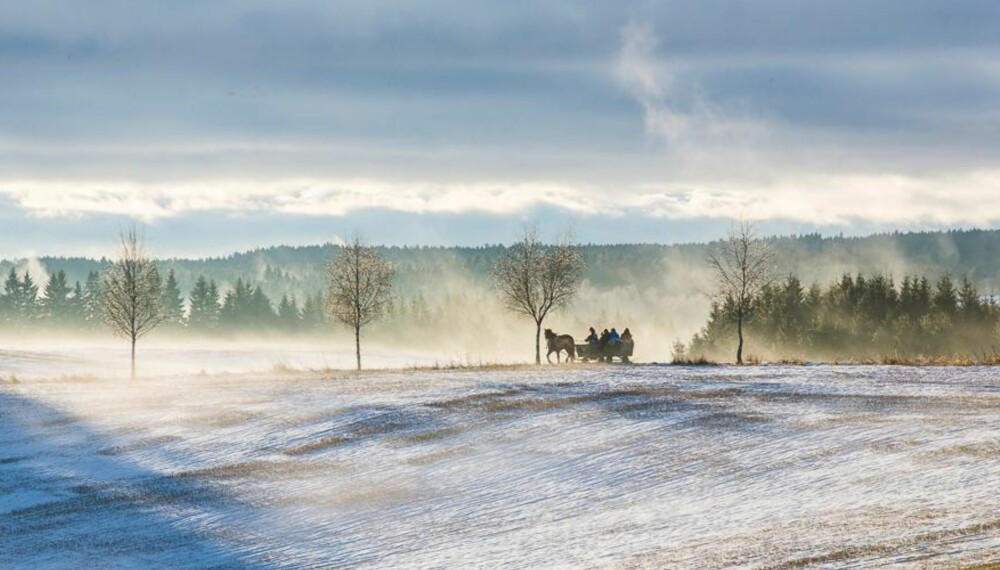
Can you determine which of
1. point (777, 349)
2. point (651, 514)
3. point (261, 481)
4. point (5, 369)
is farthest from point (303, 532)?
point (777, 349)

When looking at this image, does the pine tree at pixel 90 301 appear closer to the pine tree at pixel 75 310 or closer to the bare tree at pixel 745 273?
the pine tree at pixel 75 310

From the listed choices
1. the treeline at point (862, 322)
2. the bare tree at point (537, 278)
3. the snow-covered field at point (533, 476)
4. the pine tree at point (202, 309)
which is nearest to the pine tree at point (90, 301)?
the pine tree at point (202, 309)

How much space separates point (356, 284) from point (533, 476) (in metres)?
54.1

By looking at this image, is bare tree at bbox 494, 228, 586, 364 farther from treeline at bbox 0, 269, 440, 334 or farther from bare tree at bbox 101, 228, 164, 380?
treeline at bbox 0, 269, 440, 334

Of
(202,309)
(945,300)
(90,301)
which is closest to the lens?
(945,300)

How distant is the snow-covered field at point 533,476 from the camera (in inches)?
714

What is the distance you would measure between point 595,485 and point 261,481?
8208 millimetres

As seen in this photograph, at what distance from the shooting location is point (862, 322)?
409ft

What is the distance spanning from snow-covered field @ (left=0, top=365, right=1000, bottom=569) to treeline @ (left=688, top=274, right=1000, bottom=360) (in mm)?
88003

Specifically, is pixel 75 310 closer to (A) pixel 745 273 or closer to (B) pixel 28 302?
(B) pixel 28 302

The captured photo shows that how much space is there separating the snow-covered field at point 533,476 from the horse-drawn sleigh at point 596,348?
16.6m

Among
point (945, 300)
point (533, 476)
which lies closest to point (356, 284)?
point (533, 476)

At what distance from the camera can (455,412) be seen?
106 ft

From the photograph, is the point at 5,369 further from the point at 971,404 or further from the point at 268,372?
the point at 971,404
